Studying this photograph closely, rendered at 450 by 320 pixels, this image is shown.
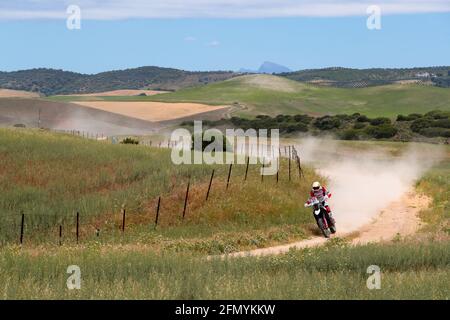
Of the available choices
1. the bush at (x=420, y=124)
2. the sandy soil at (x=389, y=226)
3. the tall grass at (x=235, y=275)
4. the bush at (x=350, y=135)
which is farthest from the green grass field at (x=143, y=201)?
the bush at (x=420, y=124)

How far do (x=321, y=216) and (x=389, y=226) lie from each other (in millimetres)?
4212

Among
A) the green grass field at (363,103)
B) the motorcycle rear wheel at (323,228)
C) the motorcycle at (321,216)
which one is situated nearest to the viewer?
the motorcycle at (321,216)

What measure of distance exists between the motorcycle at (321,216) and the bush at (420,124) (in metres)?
67.1

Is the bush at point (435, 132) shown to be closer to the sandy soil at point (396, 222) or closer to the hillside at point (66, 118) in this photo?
the hillside at point (66, 118)

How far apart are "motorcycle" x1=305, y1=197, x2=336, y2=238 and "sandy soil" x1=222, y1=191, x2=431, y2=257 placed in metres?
0.37

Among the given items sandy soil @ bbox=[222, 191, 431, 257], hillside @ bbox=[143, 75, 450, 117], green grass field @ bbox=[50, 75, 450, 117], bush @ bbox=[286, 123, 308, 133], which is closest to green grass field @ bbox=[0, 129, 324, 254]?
sandy soil @ bbox=[222, 191, 431, 257]

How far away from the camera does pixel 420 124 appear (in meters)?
97.6

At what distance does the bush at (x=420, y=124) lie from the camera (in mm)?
95500

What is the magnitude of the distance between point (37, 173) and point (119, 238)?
9.98 metres

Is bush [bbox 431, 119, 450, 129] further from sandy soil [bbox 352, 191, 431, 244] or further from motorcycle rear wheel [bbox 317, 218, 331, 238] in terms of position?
motorcycle rear wheel [bbox 317, 218, 331, 238]

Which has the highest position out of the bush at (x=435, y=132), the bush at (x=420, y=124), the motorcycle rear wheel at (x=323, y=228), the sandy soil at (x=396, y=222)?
the bush at (x=420, y=124)

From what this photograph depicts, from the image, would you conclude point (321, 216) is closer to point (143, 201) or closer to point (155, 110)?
point (143, 201)

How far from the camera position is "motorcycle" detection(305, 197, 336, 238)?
30.1 metres
